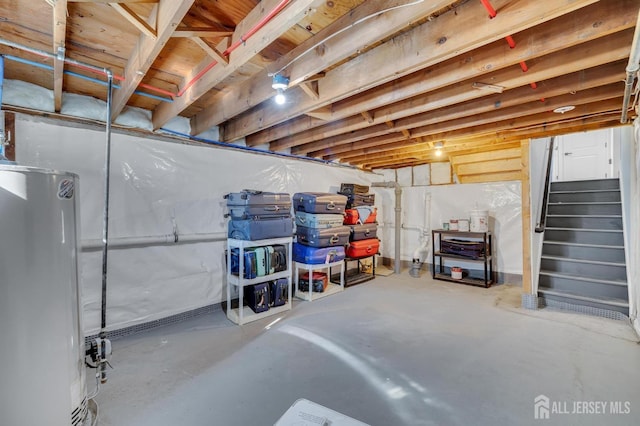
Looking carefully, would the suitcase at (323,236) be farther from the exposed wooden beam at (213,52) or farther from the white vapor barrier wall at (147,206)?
the exposed wooden beam at (213,52)

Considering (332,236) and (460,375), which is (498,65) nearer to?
(460,375)

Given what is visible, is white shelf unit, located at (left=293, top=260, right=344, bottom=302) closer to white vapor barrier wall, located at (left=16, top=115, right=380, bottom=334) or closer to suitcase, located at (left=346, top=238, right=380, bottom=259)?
suitcase, located at (left=346, top=238, right=380, bottom=259)

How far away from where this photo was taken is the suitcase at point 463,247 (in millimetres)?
4562

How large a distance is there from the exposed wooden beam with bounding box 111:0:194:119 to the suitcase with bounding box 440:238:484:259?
15.6 ft

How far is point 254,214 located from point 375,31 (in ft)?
7.09

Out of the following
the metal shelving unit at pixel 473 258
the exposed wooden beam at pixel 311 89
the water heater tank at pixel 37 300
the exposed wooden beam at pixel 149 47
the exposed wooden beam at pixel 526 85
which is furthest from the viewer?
the metal shelving unit at pixel 473 258

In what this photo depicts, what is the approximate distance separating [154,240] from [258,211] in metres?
1.10

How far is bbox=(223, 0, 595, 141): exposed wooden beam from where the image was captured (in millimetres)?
1372

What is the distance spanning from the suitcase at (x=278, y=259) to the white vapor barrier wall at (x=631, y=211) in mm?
3523

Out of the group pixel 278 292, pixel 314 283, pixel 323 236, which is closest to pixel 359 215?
pixel 323 236

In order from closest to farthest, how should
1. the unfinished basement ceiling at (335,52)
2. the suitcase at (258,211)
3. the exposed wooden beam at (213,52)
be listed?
1. the unfinished basement ceiling at (335,52)
2. the exposed wooden beam at (213,52)
3. the suitcase at (258,211)

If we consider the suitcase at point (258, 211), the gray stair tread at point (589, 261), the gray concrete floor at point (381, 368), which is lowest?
the gray concrete floor at point (381, 368)

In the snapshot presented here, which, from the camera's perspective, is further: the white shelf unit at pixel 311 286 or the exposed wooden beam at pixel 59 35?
the white shelf unit at pixel 311 286

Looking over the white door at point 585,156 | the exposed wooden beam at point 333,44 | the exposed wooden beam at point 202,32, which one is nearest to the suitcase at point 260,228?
the exposed wooden beam at point 333,44
